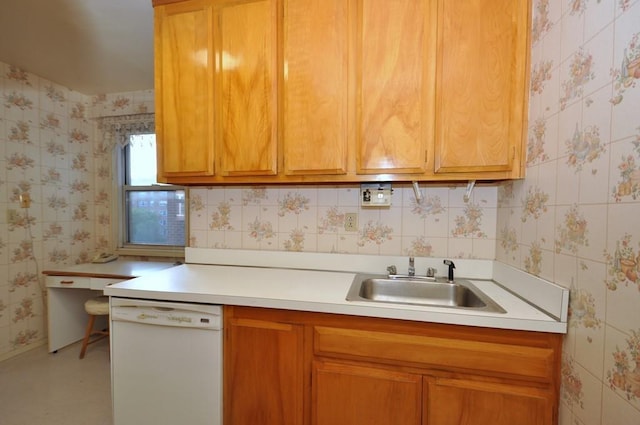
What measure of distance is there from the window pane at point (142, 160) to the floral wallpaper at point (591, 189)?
3.09m

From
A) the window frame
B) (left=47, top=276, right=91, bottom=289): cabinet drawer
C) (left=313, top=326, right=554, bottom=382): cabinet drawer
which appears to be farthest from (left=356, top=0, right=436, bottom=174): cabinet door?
(left=47, top=276, right=91, bottom=289): cabinet drawer

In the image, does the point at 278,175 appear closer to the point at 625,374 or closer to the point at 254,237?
the point at 254,237

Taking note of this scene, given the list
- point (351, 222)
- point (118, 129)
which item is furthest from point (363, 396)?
point (118, 129)

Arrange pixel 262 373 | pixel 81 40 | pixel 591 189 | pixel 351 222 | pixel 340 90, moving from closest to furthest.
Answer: pixel 591 189 → pixel 262 373 → pixel 340 90 → pixel 351 222 → pixel 81 40

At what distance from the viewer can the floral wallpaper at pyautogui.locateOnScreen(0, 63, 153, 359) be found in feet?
7.13

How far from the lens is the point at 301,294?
1199 mm

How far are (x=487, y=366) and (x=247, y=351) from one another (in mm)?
956

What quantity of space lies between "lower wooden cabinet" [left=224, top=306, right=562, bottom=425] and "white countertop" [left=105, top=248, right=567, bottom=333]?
5 cm

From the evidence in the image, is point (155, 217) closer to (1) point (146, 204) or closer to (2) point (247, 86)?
(1) point (146, 204)

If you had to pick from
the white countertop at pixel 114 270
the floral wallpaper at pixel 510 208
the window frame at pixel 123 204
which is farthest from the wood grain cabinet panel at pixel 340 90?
the window frame at pixel 123 204

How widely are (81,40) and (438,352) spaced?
9.35 feet

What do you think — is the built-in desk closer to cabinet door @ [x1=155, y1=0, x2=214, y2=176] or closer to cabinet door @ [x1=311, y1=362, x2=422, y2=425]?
cabinet door @ [x1=155, y1=0, x2=214, y2=176]

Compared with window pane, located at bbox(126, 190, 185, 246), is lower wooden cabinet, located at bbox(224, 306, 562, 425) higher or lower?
lower

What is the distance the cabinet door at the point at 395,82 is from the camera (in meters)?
1.22
